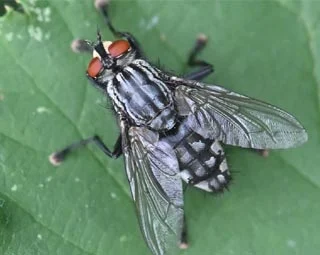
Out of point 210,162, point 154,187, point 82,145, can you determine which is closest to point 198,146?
point 210,162

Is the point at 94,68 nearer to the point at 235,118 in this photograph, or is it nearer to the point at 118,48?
the point at 118,48

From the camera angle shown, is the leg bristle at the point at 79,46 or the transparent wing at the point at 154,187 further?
the leg bristle at the point at 79,46

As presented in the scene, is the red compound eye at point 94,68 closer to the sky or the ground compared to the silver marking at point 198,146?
closer to the sky

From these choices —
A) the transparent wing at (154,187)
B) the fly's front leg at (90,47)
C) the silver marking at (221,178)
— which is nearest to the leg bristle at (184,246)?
the transparent wing at (154,187)

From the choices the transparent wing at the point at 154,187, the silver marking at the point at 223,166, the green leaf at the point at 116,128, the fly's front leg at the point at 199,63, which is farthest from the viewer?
the fly's front leg at the point at 199,63

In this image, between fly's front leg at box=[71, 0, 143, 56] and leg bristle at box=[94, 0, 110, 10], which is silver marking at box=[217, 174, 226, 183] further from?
leg bristle at box=[94, 0, 110, 10]

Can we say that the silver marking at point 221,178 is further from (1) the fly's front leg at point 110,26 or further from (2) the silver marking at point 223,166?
(1) the fly's front leg at point 110,26

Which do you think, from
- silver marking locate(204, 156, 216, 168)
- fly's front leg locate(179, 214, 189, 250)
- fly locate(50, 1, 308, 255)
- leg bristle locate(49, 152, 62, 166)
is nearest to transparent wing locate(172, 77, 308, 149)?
fly locate(50, 1, 308, 255)
